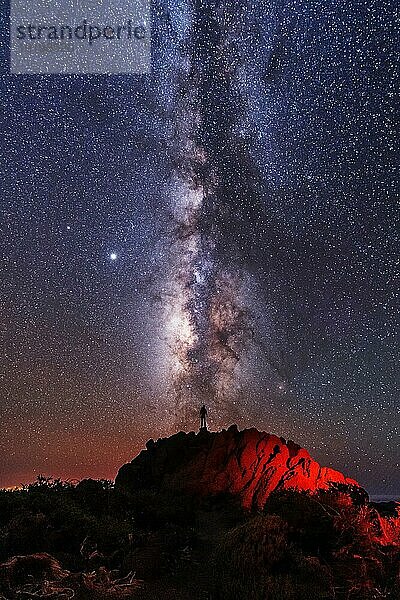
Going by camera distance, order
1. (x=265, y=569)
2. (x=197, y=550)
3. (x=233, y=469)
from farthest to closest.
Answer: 1. (x=233, y=469)
2. (x=197, y=550)
3. (x=265, y=569)

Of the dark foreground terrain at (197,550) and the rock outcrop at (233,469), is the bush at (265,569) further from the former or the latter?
the rock outcrop at (233,469)

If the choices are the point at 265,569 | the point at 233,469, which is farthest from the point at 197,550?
the point at 233,469

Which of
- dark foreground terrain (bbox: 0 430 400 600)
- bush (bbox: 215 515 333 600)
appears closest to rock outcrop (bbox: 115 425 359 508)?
dark foreground terrain (bbox: 0 430 400 600)

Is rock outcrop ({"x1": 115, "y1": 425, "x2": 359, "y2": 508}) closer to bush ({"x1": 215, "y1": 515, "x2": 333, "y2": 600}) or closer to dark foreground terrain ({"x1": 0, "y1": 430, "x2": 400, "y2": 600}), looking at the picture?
dark foreground terrain ({"x1": 0, "y1": 430, "x2": 400, "y2": 600})

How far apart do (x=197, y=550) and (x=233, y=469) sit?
5.17 metres

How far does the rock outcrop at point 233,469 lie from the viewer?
16.4 metres

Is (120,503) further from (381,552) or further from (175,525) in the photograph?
(381,552)

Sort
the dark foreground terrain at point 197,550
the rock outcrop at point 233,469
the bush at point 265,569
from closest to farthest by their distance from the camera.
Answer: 1. the bush at point 265,569
2. the dark foreground terrain at point 197,550
3. the rock outcrop at point 233,469

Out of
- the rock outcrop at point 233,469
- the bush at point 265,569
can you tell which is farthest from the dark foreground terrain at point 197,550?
the rock outcrop at point 233,469

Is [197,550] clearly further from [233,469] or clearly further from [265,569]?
[233,469]

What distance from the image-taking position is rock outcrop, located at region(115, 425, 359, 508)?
1642cm

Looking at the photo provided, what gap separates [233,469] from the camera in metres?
17.1

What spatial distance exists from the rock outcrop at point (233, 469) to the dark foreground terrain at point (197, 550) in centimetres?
81

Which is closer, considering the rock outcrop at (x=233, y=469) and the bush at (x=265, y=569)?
the bush at (x=265, y=569)
